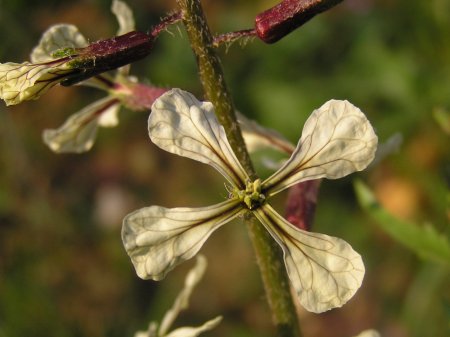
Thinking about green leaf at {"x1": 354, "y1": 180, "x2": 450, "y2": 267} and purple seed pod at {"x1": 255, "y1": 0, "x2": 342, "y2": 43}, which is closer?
purple seed pod at {"x1": 255, "y1": 0, "x2": 342, "y2": 43}

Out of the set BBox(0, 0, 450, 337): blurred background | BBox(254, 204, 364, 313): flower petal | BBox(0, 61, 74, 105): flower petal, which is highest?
BBox(0, 0, 450, 337): blurred background

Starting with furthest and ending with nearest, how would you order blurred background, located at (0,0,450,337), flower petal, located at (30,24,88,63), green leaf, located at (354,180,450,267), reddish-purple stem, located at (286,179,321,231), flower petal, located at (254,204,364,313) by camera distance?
blurred background, located at (0,0,450,337) → green leaf, located at (354,180,450,267) → flower petal, located at (30,24,88,63) → reddish-purple stem, located at (286,179,321,231) → flower petal, located at (254,204,364,313)

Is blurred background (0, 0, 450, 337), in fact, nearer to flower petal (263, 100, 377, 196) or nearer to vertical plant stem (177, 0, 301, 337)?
vertical plant stem (177, 0, 301, 337)

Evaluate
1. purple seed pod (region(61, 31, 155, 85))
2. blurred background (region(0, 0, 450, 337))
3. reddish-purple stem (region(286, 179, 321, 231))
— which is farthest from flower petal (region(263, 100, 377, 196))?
blurred background (region(0, 0, 450, 337))

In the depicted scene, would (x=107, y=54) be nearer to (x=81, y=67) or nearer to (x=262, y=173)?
(x=81, y=67)

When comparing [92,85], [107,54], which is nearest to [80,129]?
[92,85]

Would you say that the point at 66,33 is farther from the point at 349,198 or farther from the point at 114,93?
the point at 349,198
